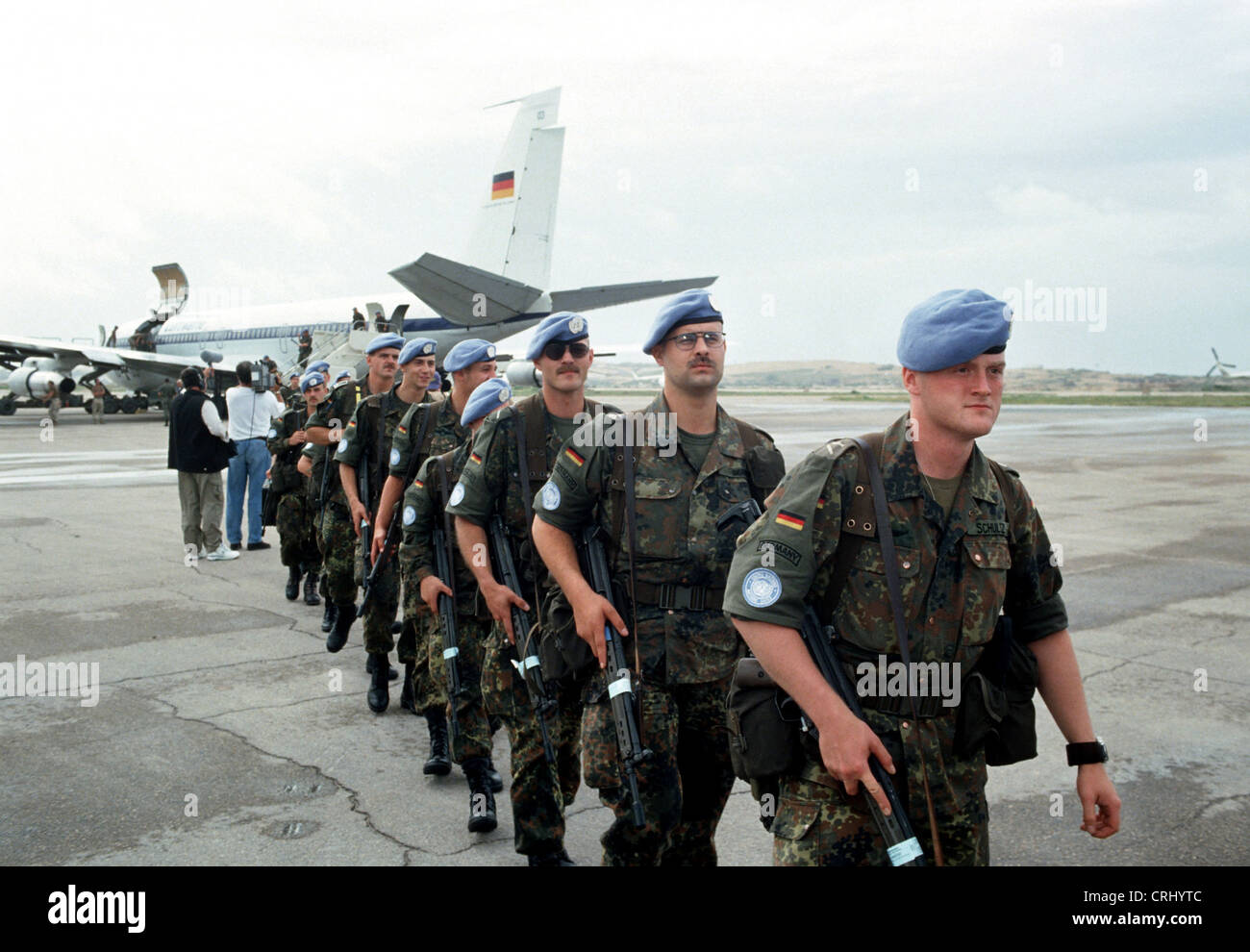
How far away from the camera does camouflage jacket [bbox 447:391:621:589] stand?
14.3ft

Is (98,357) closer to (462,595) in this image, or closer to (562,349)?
(462,595)

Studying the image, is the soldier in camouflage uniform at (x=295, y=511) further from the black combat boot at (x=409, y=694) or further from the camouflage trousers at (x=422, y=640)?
the camouflage trousers at (x=422, y=640)

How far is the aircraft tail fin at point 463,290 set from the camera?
70.3 feet

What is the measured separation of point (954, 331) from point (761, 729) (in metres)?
1.00

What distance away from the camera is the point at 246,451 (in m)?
11.5

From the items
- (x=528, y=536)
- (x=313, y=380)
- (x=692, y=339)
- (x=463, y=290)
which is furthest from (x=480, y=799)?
(x=463, y=290)

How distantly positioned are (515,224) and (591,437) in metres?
24.8

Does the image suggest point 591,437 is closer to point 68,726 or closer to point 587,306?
point 68,726

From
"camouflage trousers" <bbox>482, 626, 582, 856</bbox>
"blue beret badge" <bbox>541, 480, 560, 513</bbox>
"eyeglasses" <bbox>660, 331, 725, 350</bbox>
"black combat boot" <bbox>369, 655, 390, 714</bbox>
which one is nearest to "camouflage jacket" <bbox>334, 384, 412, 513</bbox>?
"black combat boot" <bbox>369, 655, 390, 714</bbox>

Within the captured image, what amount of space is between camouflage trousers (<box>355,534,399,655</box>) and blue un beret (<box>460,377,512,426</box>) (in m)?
1.35

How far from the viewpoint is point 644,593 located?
3.50m

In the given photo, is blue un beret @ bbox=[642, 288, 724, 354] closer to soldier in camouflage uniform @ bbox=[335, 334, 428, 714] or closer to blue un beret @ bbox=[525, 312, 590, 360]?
blue un beret @ bbox=[525, 312, 590, 360]

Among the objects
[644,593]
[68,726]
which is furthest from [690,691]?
[68,726]
